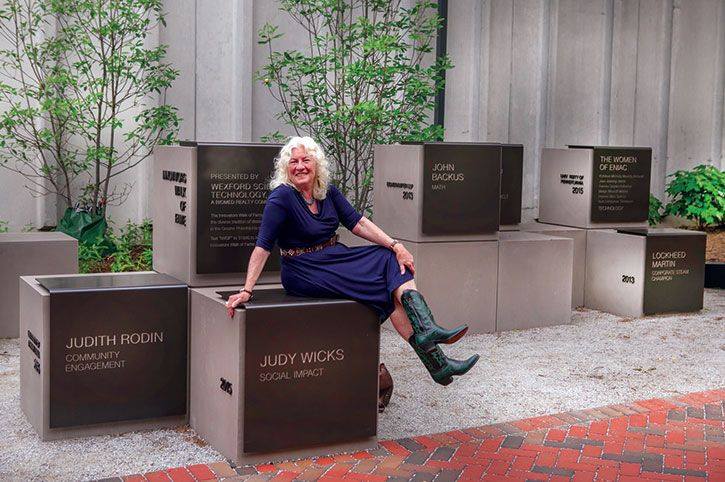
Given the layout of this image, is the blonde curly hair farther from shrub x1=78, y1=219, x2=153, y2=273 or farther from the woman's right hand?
shrub x1=78, y1=219, x2=153, y2=273

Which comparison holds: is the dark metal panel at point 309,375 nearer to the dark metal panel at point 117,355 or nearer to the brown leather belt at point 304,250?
the brown leather belt at point 304,250

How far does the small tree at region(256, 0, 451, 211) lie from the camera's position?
34.4 feet

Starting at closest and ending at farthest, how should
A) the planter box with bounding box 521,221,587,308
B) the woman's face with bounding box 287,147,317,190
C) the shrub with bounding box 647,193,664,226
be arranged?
the woman's face with bounding box 287,147,317,190
the planter box with bounding box 521,221,587,308
the shrub with bounding box 647,193,664,226

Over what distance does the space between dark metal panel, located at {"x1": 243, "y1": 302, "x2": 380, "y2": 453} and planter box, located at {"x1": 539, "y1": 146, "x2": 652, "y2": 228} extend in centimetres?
513

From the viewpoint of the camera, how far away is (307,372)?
18.0 feet

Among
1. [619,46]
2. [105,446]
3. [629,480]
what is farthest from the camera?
[619,46]

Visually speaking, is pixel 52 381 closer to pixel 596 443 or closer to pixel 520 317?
pixel 596 443

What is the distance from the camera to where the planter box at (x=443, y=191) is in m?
8.59

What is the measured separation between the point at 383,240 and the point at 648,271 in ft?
14.6

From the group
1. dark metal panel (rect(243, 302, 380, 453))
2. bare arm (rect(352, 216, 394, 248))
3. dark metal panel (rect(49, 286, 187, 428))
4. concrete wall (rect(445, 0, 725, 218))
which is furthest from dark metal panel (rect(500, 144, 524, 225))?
dark metal panel (rect(49, 286, 187, 428))

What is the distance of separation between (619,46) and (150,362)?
991 cm

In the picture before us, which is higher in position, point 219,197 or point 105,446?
point 219,197

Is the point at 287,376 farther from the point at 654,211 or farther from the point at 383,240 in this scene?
the point at 654,211

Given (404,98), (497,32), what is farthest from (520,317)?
(497,32)
